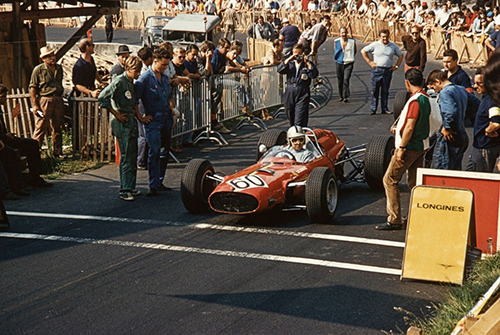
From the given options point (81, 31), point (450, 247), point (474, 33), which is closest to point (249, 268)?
point (450, 247)

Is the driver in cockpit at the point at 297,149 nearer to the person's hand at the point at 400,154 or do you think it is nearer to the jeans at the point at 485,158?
the person's hand at the point at 400,154

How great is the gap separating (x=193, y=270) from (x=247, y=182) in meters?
2.11

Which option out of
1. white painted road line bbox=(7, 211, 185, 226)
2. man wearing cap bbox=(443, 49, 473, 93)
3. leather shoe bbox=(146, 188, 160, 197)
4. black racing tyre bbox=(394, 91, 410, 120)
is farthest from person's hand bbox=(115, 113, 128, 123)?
black racing tyre bbox=(394, 91, 410, 120)

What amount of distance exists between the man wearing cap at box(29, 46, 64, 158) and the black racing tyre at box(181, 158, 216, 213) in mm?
4413

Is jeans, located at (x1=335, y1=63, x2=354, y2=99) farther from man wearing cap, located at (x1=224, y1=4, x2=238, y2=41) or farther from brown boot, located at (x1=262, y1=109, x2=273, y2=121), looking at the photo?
man wearing cap, located at (x1=224, y1=4, x2=238, y2=41)

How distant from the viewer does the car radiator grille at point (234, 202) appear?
9781 millimetres

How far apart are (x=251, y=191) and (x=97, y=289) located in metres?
2.79

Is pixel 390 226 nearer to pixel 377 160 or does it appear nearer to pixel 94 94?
pixel 377 160

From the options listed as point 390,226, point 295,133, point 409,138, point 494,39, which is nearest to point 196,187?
point 295,133

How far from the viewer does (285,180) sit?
1034cm

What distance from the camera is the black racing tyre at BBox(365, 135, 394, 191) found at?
1158cm

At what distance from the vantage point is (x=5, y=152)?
457 inches

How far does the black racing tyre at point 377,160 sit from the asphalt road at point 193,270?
0.23 m

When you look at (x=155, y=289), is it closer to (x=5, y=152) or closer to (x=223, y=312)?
(x=223, y=312)
